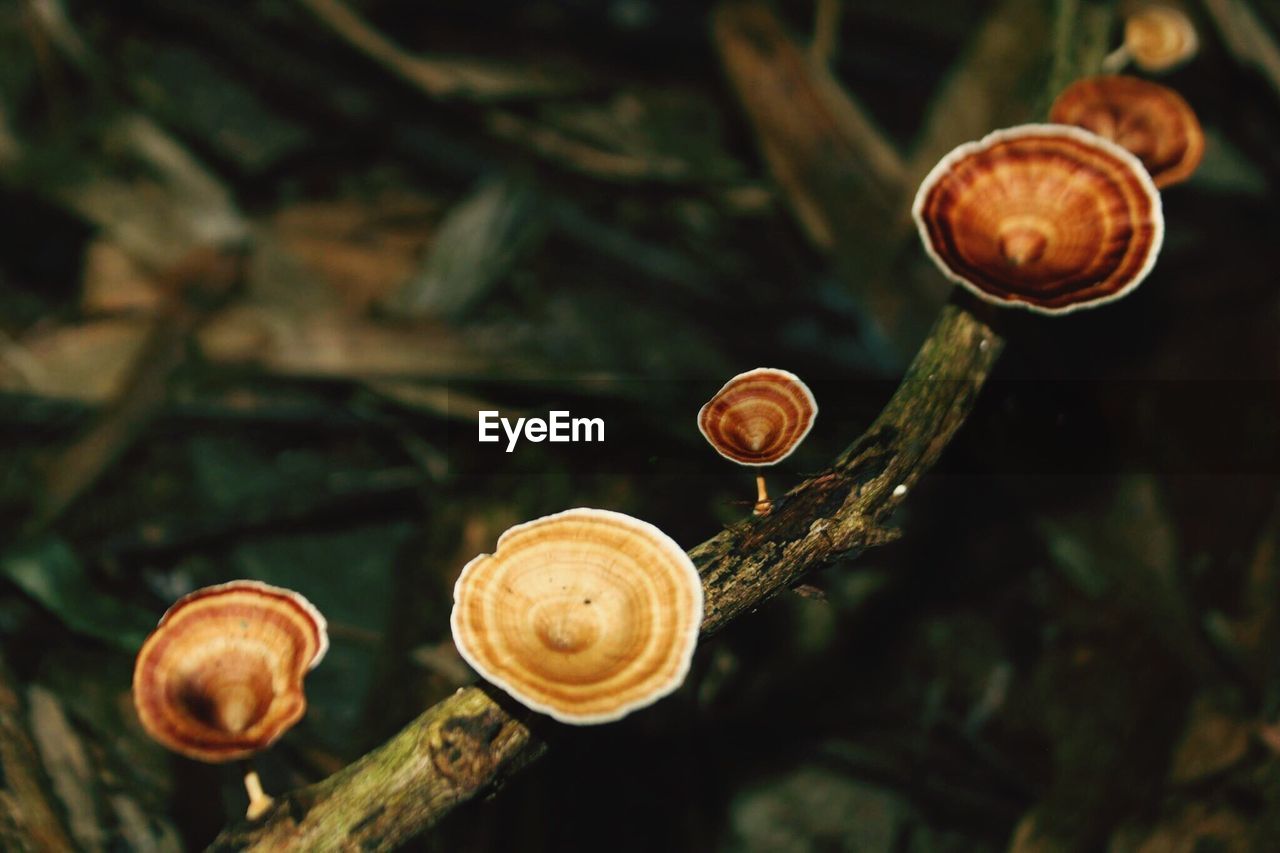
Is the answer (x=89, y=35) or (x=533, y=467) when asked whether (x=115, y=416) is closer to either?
(x=533, y=467)

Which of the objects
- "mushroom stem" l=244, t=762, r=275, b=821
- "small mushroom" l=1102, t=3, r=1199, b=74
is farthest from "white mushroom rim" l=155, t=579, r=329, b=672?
"small mushroom" l=1102, t=3, r=1199, b=74

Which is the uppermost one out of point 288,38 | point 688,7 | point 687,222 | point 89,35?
point 89,35

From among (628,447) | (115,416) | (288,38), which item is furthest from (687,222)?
(115,416)

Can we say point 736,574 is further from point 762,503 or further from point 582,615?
point 582,615

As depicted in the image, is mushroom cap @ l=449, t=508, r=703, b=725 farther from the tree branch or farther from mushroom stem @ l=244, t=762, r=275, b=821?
mushroom stem @ l=244, t=762, r=275, b=821

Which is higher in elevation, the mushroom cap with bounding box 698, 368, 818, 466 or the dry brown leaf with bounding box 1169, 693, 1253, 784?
the mushroom cap with bounding box 698, 368, 818, 466
